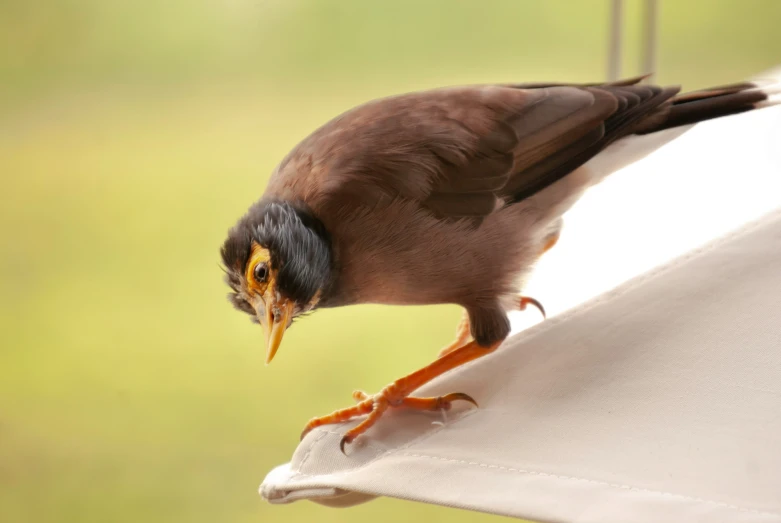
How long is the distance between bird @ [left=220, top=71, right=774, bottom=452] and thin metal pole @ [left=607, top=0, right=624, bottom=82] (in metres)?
1.44

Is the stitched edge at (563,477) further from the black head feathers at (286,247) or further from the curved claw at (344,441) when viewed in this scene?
the black head feathers at (286,247)

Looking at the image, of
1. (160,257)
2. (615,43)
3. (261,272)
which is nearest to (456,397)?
(261,272)

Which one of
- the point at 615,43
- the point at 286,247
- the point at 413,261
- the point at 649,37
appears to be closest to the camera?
the point at 286,247

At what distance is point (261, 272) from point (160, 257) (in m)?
0.96

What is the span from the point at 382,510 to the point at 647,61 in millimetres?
1900

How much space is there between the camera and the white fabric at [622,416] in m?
0.94

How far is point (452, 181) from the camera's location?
1.34 m

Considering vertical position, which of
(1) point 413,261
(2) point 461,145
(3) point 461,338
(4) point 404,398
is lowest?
(3) point 461,338

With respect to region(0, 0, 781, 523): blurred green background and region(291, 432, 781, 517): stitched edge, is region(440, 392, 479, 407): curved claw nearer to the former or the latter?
region(291, 432, 781, 517): stitched edge

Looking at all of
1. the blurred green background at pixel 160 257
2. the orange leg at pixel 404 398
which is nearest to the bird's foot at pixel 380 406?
the orange leg at pixel 404 398

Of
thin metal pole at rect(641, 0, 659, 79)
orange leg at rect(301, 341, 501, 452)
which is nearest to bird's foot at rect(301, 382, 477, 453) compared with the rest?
orange leg at rect(301, 341, 501, 452)

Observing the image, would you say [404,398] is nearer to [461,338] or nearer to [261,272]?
[261,272]

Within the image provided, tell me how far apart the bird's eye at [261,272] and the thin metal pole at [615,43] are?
2.00m

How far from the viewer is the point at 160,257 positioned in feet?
6.91
